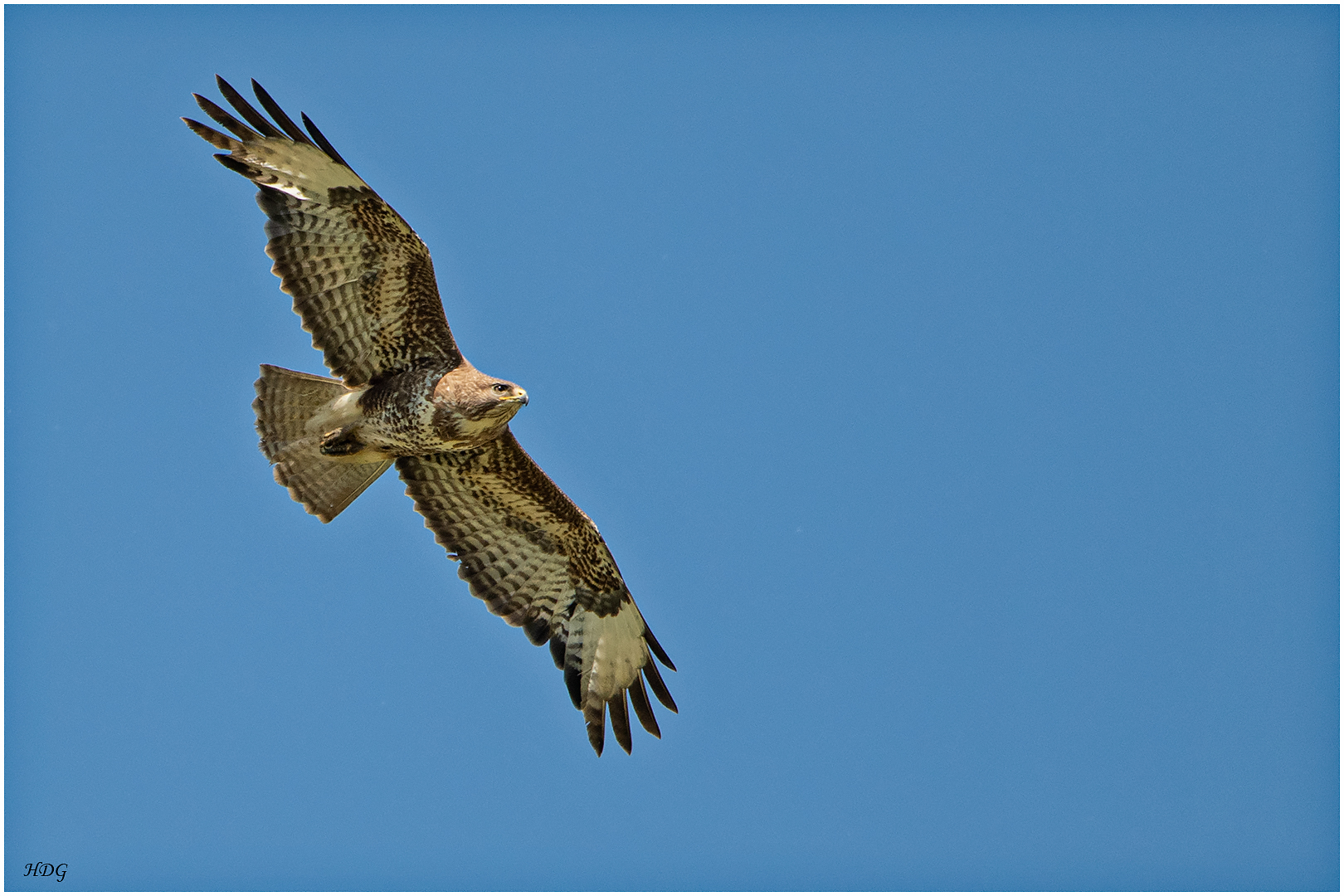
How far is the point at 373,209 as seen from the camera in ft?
35.0

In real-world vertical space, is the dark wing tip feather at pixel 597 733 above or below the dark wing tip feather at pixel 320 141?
below

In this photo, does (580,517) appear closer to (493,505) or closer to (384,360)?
(493,505)

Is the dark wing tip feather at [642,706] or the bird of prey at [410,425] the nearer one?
the bird of prey at [410,425]

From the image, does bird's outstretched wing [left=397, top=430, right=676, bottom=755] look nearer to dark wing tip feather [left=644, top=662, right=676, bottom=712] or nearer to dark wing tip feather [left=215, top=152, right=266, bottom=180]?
dark wing tip feather [left=644, top=662, right=676, bottom=712]

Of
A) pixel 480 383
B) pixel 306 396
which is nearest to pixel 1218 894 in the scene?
pixel 480 383

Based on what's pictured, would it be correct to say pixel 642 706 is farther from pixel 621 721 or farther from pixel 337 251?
pixel 337 251

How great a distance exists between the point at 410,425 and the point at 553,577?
5.76 ft

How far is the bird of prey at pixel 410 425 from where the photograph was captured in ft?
34.8

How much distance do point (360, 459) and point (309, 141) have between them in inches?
80.9

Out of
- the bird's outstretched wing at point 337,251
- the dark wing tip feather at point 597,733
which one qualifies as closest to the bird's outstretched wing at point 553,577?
the dark wing tip feather at point 597,733

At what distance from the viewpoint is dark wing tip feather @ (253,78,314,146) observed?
34.3 feet

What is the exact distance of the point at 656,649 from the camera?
12.0 m

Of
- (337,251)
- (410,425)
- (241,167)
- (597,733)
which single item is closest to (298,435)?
(410,425)

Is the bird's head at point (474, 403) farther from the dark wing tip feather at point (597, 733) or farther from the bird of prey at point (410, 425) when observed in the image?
the dark wing tip feather at point (597, 733)
